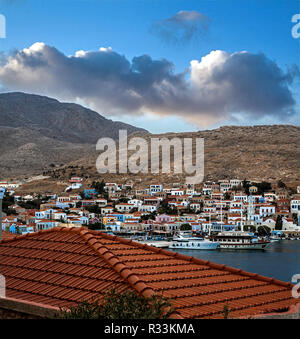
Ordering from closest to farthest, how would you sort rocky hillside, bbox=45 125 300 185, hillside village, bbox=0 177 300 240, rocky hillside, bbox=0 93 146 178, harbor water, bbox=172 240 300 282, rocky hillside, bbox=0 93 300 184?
harbor water, bbox=172 240 300 282
hillside village, bbox=0 177 300 240
rocky hillside, bbox=45 125 300 185
rocky hillside, bbox=0 93 300 184
rocky hillside, bbox=0 93 146 178

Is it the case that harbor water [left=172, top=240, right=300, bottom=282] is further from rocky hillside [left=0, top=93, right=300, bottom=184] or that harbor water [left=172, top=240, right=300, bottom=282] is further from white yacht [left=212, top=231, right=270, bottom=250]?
rocky hillside [left=0, top=93, right=300, bottom=184]

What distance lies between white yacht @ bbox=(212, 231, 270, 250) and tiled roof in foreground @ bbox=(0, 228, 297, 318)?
30.0 metres

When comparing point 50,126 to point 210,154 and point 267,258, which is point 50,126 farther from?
point 267,258

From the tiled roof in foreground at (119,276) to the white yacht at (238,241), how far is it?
3002 centimetres

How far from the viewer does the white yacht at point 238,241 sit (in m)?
35.0

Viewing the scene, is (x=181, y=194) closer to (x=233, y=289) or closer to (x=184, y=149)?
(x=184, y=149)

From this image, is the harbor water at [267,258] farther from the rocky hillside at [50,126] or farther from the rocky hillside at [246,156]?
the rocky hillside at [50,126]

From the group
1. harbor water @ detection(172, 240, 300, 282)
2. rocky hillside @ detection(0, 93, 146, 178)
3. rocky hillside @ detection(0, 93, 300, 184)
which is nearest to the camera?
harbor water @ detection(172, 240, 300, 282)

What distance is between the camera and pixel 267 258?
29.8 metres

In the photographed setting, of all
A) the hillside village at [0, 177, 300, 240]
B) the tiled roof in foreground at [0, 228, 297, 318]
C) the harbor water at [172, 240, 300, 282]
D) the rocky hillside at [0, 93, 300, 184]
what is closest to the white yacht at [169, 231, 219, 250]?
the harbor water at [172, 240, 300, 282]

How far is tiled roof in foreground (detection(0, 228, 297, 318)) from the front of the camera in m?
4.46

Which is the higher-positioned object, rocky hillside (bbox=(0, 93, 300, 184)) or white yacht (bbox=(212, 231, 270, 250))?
rocky hillside (bbox=(0, 93, 300, 184))

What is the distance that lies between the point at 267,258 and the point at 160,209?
1716cm
